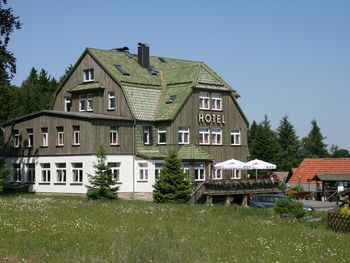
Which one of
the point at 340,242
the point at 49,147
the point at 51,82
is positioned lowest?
the point at 340,242

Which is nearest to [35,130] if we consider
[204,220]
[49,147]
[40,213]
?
[49,147]

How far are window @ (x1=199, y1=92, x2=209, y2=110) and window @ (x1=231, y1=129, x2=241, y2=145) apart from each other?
420 centimetres

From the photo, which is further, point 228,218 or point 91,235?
point 228,218

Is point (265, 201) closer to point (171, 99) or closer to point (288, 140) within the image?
point (171, 99)

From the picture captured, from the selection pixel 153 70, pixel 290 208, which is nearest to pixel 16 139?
pixel 153 70

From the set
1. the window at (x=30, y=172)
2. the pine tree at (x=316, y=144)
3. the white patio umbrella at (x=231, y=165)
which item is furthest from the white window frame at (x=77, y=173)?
the pine tree at (x=316, y=144)

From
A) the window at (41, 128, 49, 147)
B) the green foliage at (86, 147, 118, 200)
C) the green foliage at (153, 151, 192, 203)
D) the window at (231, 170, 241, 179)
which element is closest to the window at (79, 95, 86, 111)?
the window at (41, 128, 49, 147)

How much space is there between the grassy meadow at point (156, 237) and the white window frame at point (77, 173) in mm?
15377

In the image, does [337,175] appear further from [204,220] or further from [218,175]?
[204,220]

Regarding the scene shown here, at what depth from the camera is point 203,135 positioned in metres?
55.7

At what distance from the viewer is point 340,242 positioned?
2264 cm

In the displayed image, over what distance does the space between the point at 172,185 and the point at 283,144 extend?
222 ft

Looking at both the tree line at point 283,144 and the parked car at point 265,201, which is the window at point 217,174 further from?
the tree line at point 283,144

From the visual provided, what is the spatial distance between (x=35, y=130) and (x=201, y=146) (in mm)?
14451
